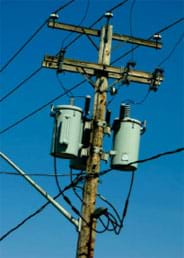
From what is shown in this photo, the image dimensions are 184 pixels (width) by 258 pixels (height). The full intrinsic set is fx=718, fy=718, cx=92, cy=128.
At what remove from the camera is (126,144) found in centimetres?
1187

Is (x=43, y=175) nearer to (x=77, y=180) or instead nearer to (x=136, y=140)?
(x=77, y=180)

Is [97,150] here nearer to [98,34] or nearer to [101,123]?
[101,123]

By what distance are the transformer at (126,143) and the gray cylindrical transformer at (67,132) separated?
63cm

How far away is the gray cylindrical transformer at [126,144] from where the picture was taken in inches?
467

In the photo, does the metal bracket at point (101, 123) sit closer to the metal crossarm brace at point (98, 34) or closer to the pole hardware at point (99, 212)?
the pole hardware at point (99, 212)

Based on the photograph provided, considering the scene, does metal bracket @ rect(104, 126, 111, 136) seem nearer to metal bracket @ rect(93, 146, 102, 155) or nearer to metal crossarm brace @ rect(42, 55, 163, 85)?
metal bracket @ rect(93, 146, 102, 155)

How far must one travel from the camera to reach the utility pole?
11.4 metres

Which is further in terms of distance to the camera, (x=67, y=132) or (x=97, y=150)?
(x=97, y=150)

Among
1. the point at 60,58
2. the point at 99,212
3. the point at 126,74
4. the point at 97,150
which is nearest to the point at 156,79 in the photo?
the point at 126,74

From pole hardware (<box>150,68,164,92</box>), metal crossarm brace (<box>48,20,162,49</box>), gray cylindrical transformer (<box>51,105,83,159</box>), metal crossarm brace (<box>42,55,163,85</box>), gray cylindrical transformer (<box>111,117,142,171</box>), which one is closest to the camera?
gray cylindrical transformer (<box>51,105,83,159</box>)

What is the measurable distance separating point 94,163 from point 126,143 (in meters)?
0.62

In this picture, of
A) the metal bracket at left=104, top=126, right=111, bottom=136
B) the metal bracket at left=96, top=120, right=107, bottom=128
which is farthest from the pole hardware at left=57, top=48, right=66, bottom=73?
the metal bracket at left=104, top=126, right=111, bottom=136

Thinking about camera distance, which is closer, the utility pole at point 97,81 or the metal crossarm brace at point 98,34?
the utility pole at point 97,81

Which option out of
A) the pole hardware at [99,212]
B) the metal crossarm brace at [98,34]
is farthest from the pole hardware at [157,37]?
the pole hardware at [99,212]
